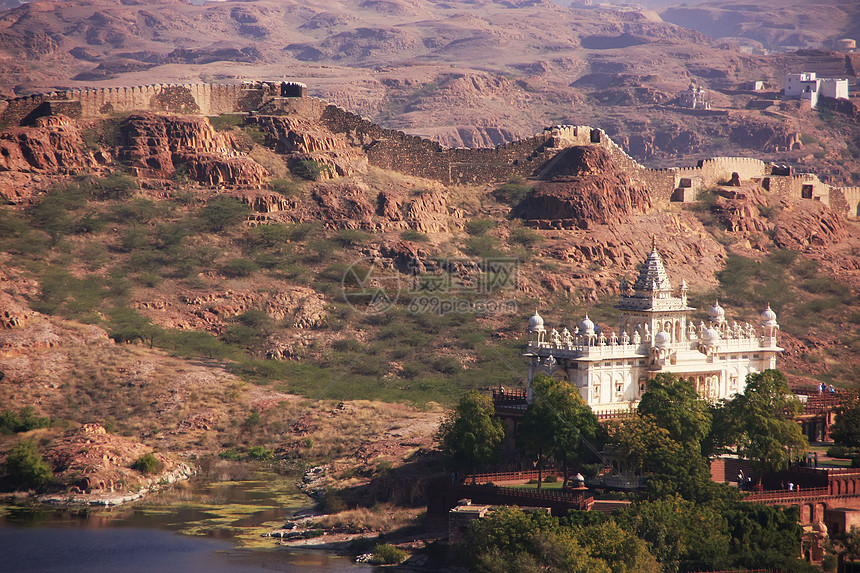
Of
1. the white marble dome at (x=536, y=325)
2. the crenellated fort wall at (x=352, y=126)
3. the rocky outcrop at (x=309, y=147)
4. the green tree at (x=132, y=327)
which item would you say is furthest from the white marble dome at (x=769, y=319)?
the rocky outcrop at (x=309, y=147)

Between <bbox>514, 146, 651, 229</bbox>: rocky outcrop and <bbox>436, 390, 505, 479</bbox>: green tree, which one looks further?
<bbox>514, 146, 651, 229</bbox>: rocky outcrop

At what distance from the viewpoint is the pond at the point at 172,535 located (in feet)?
222

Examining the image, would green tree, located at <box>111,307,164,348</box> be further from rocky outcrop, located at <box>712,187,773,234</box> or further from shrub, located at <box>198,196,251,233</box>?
rocky outcrop, located at <box>712,187,773,234</box>

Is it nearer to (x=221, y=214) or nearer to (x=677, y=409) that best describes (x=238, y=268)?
(x=221, y=214)

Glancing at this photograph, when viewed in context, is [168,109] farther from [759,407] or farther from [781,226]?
[759,407]

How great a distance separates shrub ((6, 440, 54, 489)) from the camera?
7962cm

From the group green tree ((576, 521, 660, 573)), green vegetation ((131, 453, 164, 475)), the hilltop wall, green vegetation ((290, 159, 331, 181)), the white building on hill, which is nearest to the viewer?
green tree ((576, 521, 660, 573))

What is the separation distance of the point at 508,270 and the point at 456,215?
780 cm

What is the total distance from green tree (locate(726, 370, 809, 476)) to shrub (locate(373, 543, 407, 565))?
15.6m

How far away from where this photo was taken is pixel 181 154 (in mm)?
109938

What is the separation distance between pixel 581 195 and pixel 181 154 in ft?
90.3

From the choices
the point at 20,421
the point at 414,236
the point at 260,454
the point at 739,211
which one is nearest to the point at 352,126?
the point at 414,236

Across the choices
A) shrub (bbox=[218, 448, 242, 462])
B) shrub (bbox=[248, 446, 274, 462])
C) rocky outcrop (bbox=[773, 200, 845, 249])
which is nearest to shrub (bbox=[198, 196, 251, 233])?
shrub (bbox=[218, 448, 242, 462])

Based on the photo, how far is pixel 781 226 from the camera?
126 meters
